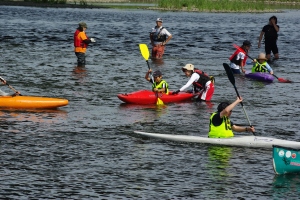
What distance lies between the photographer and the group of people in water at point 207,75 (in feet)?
55.3

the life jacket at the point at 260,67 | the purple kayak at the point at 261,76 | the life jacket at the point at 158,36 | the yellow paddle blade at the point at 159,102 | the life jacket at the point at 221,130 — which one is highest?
the life jacket at the point at 158,36

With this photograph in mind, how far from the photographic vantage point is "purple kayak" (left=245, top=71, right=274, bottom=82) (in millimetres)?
28781

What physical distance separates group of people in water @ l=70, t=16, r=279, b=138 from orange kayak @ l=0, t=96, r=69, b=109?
289 centimetres

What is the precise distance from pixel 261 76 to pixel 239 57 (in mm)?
1087

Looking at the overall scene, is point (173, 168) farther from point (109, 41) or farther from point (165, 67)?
point (109, 41)

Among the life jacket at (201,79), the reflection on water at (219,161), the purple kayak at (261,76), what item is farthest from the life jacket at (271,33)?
the reflection on water at (219,161)

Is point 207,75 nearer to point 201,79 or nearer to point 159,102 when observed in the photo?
point 201,79

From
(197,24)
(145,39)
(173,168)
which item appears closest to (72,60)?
(145,39)

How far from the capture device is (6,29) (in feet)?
177

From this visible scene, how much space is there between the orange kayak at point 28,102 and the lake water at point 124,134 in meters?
0.23

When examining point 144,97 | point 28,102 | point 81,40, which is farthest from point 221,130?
point 81,40

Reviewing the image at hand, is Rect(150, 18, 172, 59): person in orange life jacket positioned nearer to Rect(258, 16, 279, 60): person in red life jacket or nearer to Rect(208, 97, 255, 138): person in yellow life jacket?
Rect(258, 16, 279, 60): person in red life jacket

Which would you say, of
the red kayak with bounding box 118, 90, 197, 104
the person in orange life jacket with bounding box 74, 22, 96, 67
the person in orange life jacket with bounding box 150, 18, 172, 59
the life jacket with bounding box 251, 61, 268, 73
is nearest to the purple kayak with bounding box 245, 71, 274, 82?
the life jacket with bounding box 251, 61, 268, 73

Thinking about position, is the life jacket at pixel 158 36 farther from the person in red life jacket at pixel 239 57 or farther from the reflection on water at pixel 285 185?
the reflection on water at pixel 285 185
